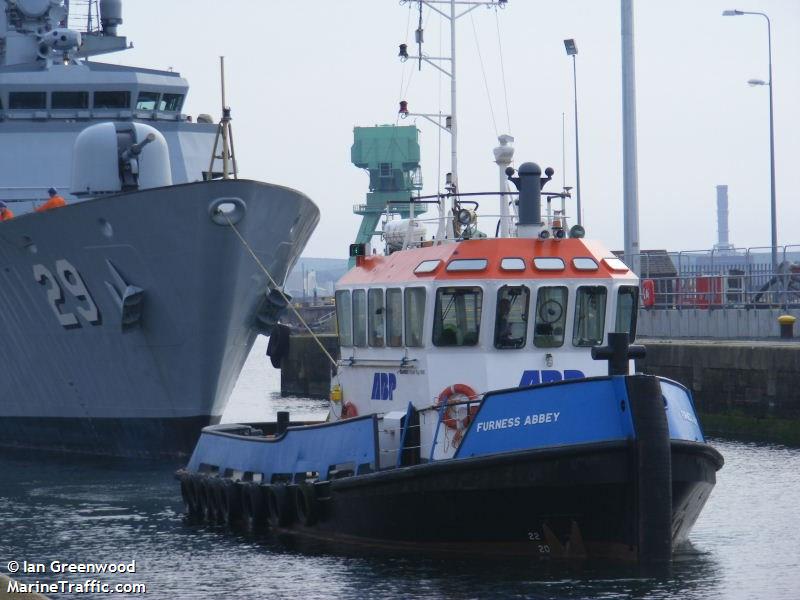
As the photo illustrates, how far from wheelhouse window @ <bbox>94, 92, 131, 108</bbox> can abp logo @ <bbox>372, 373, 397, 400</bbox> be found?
664 inches

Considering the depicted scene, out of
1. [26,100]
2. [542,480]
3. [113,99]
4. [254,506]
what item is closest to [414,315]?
[542,480]

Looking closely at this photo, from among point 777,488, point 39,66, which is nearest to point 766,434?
point 777,488

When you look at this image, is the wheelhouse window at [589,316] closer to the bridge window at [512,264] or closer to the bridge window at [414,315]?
the bridge window at [512,264]

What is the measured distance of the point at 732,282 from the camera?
3909cm

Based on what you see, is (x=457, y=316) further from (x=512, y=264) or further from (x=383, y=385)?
(x=383, y=385)

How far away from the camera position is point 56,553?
16.8 m

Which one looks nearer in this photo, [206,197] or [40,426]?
[206,197]

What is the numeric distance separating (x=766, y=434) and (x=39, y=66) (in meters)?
17.8

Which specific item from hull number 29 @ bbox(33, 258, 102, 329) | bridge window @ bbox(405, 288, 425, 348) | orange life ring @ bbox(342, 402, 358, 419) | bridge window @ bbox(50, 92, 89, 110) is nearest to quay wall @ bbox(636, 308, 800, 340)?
bridge window @ bbox(50, 92, 89, 110)

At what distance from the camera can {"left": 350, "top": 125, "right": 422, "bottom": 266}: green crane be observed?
8838cm

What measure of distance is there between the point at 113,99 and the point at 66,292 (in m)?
7.48

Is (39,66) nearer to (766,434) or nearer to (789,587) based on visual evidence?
(766,434)

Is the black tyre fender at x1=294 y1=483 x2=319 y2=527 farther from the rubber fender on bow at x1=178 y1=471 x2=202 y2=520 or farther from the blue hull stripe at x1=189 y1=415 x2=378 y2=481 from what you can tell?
the rubber fender on bow at x1=178 y1=471 x2=202 y2=520

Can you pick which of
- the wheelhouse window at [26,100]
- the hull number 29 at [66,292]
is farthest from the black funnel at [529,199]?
the wheelhouse window at [26,100]
